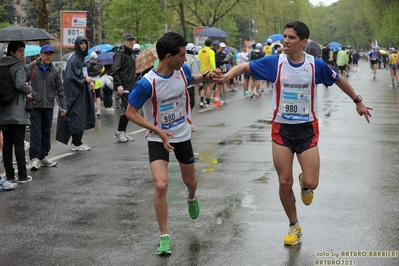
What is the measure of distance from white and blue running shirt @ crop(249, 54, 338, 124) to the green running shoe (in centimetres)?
144

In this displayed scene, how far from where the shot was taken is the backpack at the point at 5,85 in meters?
9.69

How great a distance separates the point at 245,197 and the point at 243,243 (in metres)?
2.10

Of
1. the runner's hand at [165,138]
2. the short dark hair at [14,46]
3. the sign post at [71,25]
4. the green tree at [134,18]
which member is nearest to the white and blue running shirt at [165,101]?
the runner's hand at [165,138]

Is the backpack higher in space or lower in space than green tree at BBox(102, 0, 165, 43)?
lower

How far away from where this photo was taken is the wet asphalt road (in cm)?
643

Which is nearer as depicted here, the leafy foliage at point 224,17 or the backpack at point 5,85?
the backpack at point 5,85

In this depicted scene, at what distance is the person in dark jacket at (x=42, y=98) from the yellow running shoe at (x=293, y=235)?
542 cm

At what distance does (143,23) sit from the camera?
34.8 m

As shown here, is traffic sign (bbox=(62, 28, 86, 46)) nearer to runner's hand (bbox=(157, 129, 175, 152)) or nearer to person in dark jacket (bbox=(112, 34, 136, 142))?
person in dark jacket (bbox=(112, 34, 136, 142))

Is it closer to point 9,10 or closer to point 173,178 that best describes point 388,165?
point 173,178

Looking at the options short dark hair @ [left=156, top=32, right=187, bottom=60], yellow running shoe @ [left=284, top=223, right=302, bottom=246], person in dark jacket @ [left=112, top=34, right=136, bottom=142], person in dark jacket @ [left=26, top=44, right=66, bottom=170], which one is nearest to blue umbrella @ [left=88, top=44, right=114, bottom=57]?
person in dark jacket @ [left=112, top=34, right=136, bottom=142]

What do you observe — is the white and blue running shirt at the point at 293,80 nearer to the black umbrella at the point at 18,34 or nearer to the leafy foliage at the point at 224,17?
the black umbrella at the point at 18,34

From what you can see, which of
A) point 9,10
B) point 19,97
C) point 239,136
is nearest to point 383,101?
point 239,136

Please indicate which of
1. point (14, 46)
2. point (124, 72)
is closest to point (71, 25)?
point (124, 72)
